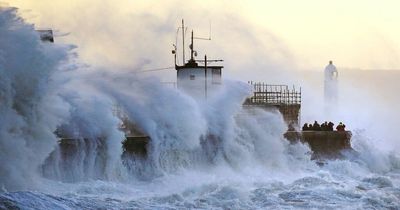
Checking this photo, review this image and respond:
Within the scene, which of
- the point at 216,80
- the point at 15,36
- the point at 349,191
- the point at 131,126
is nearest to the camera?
the point at 15,36

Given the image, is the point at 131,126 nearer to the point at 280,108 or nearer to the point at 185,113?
the point at 185,113

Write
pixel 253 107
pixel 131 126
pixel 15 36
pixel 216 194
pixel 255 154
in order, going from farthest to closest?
1. pixel 253 107
2. pixel 255 154
3. pixel 131 126
4. pixel 216 194
5. pixel 15 36

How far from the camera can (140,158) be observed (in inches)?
916

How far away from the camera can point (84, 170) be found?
21.0 metres

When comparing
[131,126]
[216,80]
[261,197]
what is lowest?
[261,197]

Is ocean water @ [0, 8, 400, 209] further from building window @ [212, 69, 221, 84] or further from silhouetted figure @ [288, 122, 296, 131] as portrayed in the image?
building window @ [212, 69, 221, 84]

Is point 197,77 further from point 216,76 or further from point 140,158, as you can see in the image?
point 140,158

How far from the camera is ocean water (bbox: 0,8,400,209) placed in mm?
17906

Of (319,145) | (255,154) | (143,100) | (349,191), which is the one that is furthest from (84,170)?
(319,145)

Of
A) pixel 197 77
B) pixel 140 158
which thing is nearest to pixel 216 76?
pixel 197 77

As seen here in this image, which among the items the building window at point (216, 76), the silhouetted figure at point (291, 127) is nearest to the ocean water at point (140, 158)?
the silhouetted figure at point (291, 127)

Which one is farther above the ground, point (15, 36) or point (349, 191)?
point (15, 36)

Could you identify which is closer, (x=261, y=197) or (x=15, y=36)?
(x=15, y=36)

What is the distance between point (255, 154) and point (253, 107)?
2.92 meters
